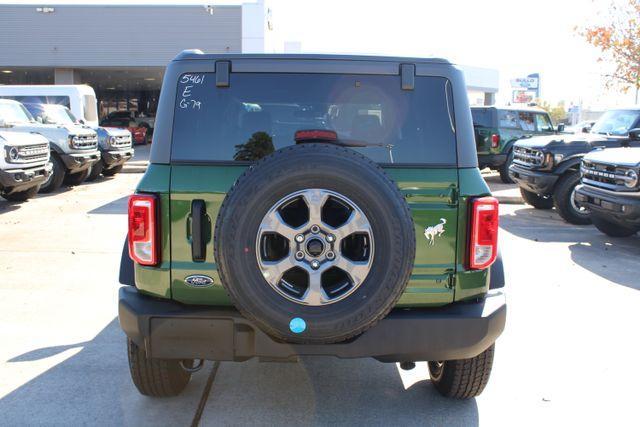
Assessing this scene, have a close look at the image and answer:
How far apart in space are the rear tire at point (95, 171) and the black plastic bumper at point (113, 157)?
0.17 meters

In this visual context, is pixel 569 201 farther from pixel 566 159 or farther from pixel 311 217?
pixel 311 217

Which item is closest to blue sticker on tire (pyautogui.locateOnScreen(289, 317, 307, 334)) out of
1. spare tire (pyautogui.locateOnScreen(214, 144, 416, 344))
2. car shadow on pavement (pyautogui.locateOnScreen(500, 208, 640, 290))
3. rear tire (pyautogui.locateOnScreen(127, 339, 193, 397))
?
spare tire (pyautogui.locateOnScreen(214, 144, 416, 344))

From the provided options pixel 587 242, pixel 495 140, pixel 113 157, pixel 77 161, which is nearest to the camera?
pixel 587 242

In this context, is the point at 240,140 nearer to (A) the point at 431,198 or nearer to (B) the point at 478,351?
(A) the point at 431,198

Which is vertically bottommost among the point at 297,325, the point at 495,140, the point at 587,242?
the point at 587,242

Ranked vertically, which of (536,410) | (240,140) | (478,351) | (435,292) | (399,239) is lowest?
(536,410)

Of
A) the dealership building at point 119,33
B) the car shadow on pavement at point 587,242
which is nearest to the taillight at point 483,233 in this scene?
the car shadow on pavement at point 587,242

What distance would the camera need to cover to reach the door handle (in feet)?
10.1

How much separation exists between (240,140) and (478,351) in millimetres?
1594

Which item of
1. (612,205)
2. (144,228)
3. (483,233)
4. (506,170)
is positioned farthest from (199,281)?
(506,170)

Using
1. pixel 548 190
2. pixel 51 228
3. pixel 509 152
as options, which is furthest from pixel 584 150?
pixel 51 228

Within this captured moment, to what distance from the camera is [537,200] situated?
12.0 m

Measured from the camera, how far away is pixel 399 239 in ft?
9.10

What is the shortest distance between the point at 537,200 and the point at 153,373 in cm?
988
